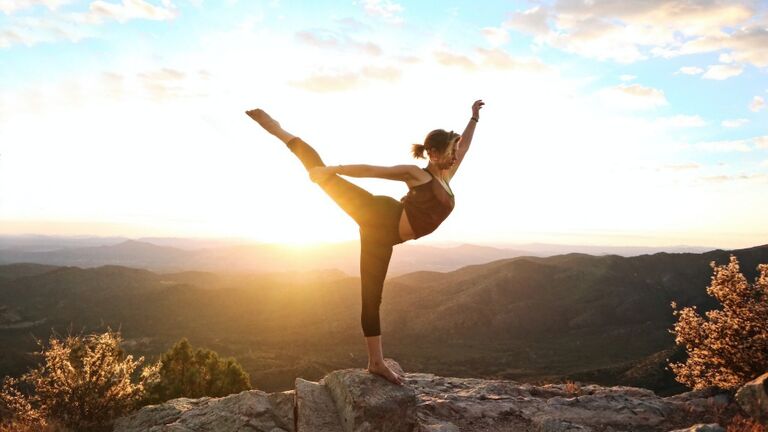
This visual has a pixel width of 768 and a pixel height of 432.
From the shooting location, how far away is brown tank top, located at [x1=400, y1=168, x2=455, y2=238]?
15.4 feet

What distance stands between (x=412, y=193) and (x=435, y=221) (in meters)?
0.39

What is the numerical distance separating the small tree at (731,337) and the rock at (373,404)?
1232 centimetres

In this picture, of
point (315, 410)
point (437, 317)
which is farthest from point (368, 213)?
point (437, 317)

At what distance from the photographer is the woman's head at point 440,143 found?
4840 mm

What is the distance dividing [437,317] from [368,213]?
78731 millimetres

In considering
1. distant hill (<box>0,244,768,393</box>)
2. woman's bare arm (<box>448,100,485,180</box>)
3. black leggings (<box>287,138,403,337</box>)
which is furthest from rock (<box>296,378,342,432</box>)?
A: distant hill (<box>0,244,768,393</box>)

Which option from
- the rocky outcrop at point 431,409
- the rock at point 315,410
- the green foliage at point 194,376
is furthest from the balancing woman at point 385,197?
the green foliage at point 194,376

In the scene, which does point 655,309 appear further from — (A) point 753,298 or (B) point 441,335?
(A) point 753,298

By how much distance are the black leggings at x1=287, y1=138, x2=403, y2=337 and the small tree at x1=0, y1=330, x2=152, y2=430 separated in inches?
231

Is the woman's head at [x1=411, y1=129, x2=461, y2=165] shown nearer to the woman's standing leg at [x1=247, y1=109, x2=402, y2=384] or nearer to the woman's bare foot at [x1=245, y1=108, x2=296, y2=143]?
the woman's standing leg at [x1=247, y1=109, x2=402, y2=384]

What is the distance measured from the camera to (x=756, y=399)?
28.1 feet

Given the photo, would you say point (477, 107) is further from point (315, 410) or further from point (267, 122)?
point (315, 410)

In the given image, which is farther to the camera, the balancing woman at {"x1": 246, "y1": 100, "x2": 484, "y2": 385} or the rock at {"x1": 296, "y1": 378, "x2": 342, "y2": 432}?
the rock at {"x1": 296, "y1": 378, "x2": 342, "y2": 432}

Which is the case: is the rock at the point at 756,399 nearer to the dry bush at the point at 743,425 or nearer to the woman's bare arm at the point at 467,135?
the dry bush at the point at 743,425
